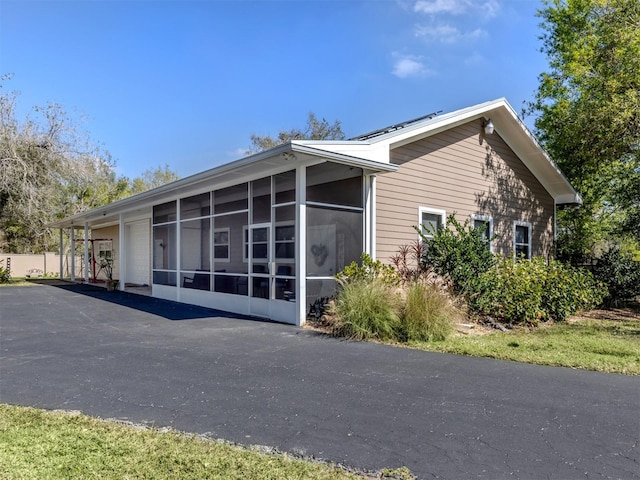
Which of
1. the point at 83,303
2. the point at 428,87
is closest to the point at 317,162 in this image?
the point at 83,303

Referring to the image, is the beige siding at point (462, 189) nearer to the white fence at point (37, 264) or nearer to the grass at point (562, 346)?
the grass at point (562, 346)

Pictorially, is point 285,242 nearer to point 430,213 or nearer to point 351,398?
point 430,213

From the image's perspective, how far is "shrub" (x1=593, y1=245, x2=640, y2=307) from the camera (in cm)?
1241

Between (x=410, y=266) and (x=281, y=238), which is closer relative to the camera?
(x=281, y=238)

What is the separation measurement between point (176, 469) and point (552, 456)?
103 inches

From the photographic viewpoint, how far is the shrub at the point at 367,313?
724cm

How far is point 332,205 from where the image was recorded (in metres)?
8.77

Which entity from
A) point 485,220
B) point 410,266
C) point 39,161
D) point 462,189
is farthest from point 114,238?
point 485,220

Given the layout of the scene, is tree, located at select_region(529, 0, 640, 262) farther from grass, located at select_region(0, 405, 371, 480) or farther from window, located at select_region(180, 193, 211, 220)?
grass, located at select_region(0, 405, 371, 480)

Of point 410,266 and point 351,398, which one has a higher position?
point 410,266

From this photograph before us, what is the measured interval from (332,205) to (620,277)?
30.6 ft

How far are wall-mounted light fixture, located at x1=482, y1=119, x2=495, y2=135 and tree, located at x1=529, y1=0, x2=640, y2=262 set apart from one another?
193 centimetres

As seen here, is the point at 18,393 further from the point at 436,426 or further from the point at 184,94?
the point at 184,94

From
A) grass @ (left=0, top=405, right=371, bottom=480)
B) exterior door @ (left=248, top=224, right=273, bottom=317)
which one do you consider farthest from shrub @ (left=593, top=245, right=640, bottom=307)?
grass @ (left=0, top=405, right=371, bottom=480)
